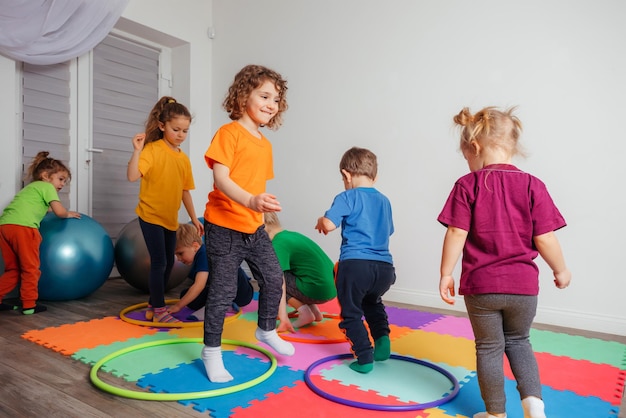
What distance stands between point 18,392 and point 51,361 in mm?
388

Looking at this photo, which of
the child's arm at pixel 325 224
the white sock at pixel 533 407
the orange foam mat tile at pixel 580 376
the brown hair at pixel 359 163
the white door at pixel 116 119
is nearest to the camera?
the white sock at pixel 533 407

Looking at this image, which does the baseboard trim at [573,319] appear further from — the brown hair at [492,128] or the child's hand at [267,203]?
the child's hand at [267,203]

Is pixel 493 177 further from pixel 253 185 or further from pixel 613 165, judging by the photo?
pixel 613 165

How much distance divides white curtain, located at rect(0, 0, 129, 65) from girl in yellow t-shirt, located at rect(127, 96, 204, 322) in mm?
1355

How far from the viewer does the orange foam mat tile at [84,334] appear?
255 cm

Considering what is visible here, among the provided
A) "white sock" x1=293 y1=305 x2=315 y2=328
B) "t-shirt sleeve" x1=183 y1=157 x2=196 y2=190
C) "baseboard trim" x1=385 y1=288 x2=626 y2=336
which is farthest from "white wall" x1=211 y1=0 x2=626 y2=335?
"t-shirt sleeve" x1=183 y1=157 x2=196 y2=190

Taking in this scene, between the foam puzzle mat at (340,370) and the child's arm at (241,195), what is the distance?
0.72 m

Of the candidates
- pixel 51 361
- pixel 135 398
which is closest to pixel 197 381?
pixel 135 398

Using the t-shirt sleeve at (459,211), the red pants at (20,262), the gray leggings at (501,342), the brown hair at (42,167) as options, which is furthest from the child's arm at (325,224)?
the brown hair at (42,167)

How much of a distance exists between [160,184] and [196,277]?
0.63 meters

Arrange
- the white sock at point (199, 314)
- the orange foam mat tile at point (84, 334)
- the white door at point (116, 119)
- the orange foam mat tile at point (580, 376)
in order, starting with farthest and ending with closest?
the white door at point (116, 119), the white sock at point (199, 314), the orange foam mat tile at point (84, 334), the orange foam mat tile at point (580, 376)

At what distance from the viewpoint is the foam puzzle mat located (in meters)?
1.80

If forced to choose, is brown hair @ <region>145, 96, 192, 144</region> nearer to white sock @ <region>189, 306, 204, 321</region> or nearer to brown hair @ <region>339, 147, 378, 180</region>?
white sock @ <region>189, 306, 204, 321</region>

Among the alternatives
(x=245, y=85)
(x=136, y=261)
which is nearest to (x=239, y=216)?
(x=245, y=85)
